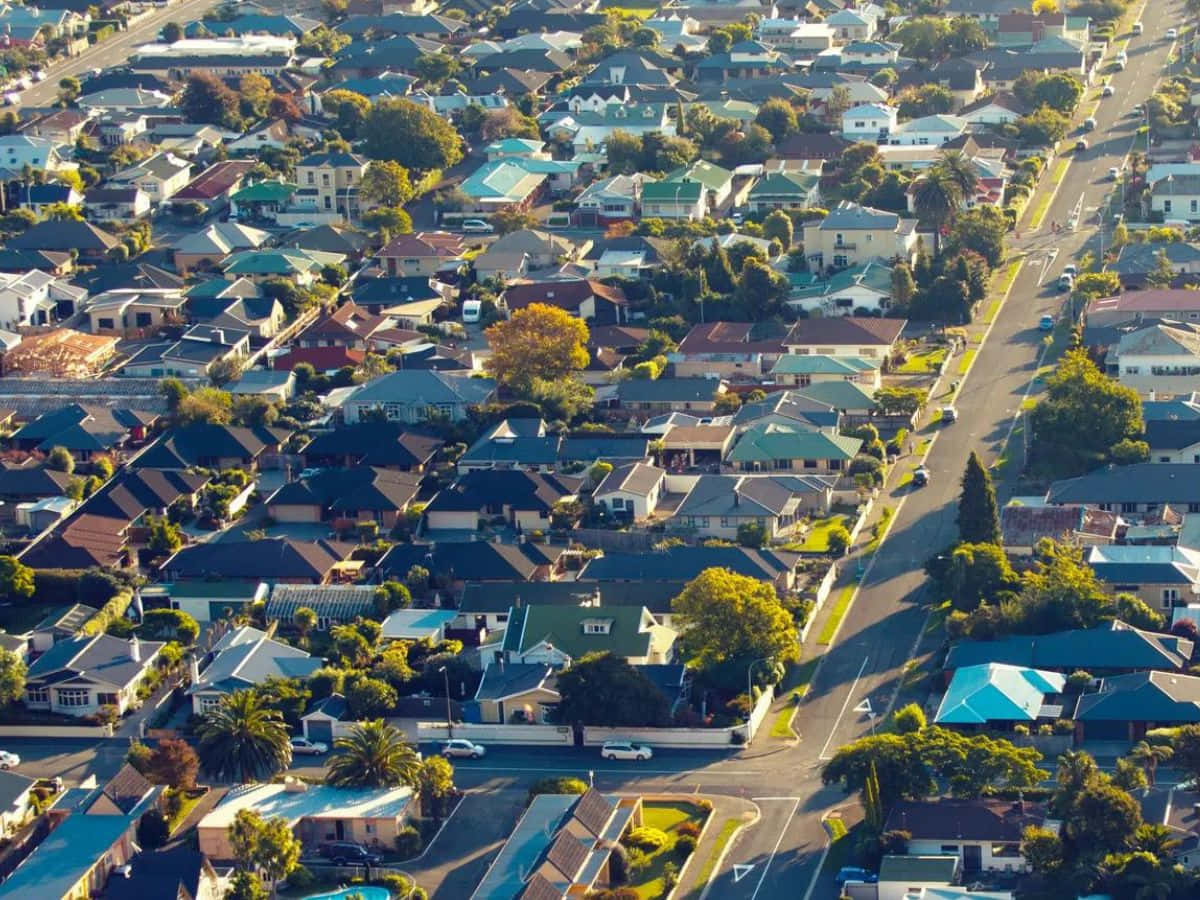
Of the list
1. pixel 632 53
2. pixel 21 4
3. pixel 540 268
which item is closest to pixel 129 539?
pixel 540 268

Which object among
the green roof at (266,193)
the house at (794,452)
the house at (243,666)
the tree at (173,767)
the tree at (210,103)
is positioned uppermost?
the tree at (173,767)

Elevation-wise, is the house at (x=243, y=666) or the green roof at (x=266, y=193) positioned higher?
the house at (x=243, y=666)

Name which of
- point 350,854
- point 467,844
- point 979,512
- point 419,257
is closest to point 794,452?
point 979,512

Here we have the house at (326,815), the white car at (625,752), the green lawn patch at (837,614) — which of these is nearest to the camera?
the house at (326,815)

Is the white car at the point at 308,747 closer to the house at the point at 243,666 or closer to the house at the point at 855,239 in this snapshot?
the house at the point at 243,666

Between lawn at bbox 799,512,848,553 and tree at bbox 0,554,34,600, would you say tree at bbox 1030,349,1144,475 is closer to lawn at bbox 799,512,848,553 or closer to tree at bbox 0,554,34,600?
lawn at bbox 799,512,848,553

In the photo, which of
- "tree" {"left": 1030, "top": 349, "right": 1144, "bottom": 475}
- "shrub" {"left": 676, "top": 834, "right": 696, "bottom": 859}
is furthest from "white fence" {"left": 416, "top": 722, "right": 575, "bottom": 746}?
"tree" {"left": 1030, "top": 349, "right": 1144, "bottom": 475}

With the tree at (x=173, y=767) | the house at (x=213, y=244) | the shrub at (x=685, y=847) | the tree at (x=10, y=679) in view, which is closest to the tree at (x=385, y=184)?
the house at (x=213, y=244)
